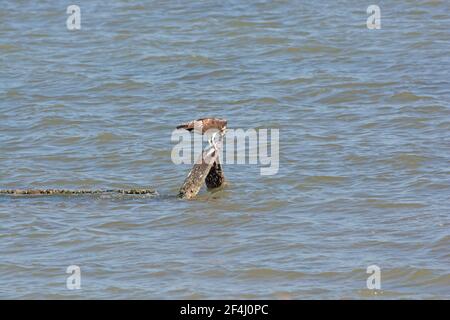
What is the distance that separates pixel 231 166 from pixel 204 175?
1.43 metres

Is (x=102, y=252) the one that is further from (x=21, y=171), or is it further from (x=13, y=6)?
(x=13, y=6)

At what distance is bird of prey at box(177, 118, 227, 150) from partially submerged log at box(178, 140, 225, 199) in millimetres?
109

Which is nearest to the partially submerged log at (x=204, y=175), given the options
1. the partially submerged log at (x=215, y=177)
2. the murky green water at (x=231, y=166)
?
the partially submerged log at (x=215, y=177)

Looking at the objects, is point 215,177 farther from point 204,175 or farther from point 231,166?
point 231,166

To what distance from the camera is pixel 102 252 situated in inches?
313

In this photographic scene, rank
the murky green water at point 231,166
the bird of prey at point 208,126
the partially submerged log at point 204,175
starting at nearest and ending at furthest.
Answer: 1. the murky green water at point 231,166
2. the bird of prey at point 208,126
3. the partially submerged log at point 204,175

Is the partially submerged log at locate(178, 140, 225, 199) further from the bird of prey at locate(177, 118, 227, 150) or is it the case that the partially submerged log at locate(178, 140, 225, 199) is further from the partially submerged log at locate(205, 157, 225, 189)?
the bird of prey at locate(177, 118, 227, 150)

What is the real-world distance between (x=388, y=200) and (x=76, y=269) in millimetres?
2799

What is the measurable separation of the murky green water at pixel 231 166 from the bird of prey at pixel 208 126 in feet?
2.17

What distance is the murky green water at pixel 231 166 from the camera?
24.8ft

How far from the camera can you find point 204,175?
8.72 meters

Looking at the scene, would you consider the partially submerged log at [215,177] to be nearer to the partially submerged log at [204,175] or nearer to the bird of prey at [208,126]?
the partially submerged log at [204,175]

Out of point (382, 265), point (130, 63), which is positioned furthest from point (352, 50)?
point (382, 265)
